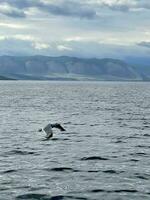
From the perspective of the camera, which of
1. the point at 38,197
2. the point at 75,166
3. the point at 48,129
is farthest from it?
the point at 48,129

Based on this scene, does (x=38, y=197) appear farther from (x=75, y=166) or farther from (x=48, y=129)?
(x=48, y=129)

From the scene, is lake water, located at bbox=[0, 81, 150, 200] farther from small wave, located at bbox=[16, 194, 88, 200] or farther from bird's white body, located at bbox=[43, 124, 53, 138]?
bird's white body, located at bbox=[43, 124, 53, 138]

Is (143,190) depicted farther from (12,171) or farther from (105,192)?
(12,171)

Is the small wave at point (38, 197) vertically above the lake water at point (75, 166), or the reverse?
the small wave at point (38, 197)

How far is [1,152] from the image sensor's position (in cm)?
3622

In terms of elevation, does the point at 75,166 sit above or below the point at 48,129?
below

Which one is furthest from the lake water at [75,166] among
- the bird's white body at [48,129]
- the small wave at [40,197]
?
the bird's white body at [48,129]

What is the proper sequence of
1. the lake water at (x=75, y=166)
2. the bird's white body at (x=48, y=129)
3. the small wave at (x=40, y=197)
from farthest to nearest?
the bird's white body at (x=48, y=129) → the lake water at (x=75, y=166) → the small wave at (x=40, y=197)

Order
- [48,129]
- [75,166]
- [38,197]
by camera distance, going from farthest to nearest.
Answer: [48,129] < [75,166] < [38,197]

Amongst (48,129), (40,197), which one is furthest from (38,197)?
(48,129)

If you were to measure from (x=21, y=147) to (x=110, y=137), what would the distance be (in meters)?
11.3

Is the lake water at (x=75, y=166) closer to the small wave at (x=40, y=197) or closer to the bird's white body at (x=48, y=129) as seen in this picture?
the small wave at (x=40, y=197)

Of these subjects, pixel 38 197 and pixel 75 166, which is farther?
pixel 75 166

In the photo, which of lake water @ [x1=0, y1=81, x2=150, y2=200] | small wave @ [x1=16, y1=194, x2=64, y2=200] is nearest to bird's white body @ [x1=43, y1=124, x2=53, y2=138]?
lake water @ [x1=0, y1=81, x2=150, y2=200]
